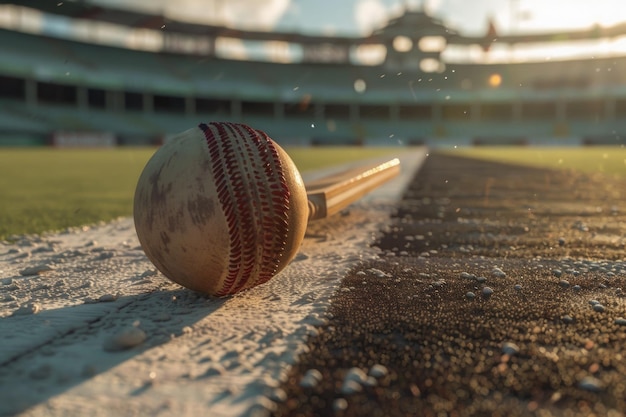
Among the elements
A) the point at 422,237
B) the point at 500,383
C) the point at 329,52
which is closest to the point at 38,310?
the point at 500,383

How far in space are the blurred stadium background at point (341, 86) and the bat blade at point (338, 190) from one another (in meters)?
32.3

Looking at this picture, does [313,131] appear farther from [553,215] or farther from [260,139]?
[260,139]

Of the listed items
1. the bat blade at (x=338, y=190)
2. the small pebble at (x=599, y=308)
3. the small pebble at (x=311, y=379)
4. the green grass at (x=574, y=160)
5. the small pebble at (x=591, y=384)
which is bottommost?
the green grass at (x=574, y=160)

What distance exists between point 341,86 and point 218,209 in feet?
150

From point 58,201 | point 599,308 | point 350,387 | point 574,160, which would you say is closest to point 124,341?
point 350,387

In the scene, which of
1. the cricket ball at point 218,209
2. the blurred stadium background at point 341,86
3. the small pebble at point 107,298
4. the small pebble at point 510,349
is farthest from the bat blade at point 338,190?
the blurred stadium background at point 341,86

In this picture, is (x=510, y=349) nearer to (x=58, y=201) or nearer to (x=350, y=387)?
(x=350, y=387)

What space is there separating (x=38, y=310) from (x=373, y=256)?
1.88 metres

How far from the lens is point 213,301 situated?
2.34 metres

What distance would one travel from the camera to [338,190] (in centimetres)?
413

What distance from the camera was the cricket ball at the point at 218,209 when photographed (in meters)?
2.19

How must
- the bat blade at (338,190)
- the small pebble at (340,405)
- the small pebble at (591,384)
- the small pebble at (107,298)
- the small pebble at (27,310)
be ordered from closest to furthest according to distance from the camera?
the small pebble at (340,405) → the small pebble at (591,384) → the small pebble at (27,310) → the small pebble at (107,298) → the bat blade at (338,190)

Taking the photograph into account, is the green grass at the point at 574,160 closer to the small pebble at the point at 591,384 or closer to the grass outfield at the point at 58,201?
the grass outfield at the point at 58,201

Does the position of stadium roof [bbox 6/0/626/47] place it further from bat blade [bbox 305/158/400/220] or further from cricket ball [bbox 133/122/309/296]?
cricket ball [bbox 133/122/309/296]
